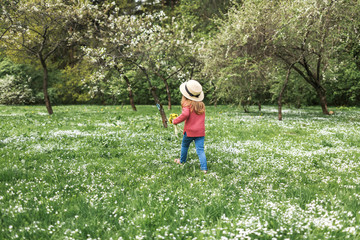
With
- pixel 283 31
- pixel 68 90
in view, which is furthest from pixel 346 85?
pixel 68 90

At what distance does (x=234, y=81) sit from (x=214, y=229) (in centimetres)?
1646

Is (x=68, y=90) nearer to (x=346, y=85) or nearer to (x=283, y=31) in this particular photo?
(x=283, y=31)

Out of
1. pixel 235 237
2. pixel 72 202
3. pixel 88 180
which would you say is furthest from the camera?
pixel 88 180

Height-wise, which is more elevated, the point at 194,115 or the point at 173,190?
the point at 194,115

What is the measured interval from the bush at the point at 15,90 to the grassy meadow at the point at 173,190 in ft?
95.9

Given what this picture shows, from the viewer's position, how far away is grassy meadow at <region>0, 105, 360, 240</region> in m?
3.17

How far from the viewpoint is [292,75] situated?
20.9m

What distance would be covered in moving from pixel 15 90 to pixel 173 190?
3711 centimetres

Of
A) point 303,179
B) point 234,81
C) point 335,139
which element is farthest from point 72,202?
point 234,81

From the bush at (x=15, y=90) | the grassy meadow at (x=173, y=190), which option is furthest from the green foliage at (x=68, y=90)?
the grassy meadow at (x=173, y=190)

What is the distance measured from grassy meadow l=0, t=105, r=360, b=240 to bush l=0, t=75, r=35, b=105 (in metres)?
29.2

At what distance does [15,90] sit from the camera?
3356 cm

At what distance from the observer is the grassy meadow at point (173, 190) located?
3168mm

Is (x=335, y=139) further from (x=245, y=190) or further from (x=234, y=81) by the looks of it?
(x=234, y=81)
